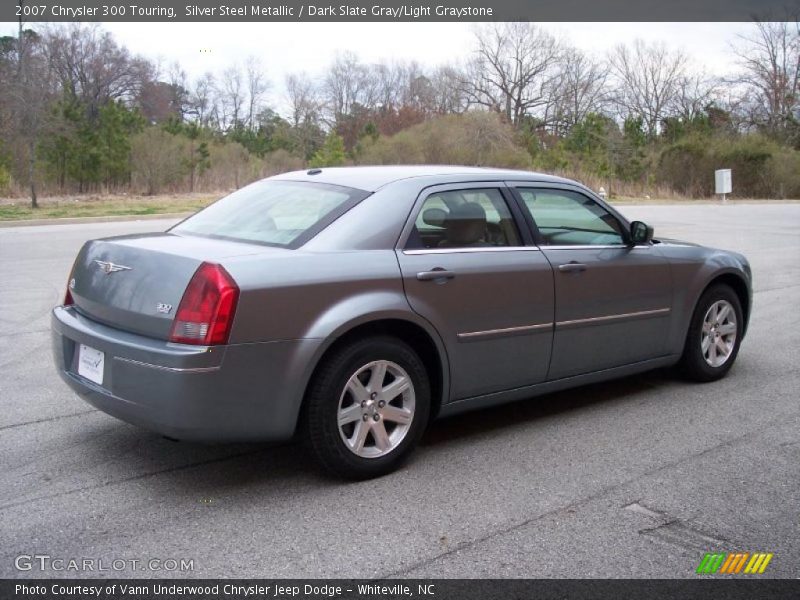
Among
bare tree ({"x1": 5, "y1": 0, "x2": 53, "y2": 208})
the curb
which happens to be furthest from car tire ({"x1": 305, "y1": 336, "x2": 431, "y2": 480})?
bare tree ({"x1": 5, "y1": 0, "x2": 53, "y2": 208})

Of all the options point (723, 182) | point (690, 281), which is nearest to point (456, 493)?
point (690, 281)

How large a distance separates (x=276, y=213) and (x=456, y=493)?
1804 mm

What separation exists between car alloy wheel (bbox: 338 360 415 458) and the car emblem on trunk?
123 cm

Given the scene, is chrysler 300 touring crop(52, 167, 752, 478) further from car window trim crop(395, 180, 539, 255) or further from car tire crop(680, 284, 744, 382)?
car tire crop(680, 284, 744, 382)

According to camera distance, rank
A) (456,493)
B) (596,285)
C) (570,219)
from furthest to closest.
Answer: (570,219)
(596,285)
(456,493)

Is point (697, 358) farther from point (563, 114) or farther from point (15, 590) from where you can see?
point (563, 114)

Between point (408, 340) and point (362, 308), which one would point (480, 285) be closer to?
point (408, 340)

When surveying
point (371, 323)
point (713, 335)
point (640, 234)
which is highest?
point (640, 234)

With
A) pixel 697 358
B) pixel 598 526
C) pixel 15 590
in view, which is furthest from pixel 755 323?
pixel 15 590

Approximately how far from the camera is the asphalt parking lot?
3.45m

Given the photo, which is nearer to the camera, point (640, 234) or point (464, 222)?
point (464, 222)

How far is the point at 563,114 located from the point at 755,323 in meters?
54.3

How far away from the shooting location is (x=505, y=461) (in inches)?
181

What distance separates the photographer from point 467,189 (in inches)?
197
